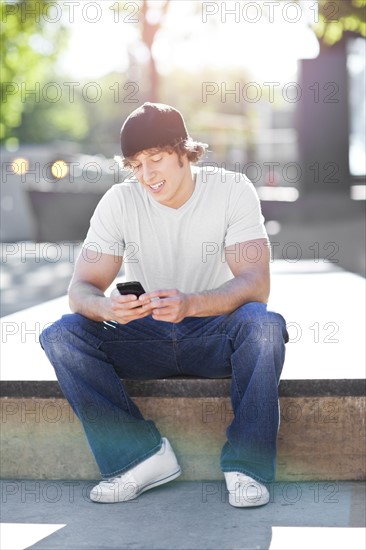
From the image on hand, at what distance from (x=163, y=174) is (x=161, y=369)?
78 centimetres

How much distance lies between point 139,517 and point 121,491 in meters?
0.19

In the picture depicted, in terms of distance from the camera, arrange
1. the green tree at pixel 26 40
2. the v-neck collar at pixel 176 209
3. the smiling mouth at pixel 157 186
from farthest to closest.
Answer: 1. the green tree at pixel 26 40
2. the v-neck collar at pixel 176 209
3. the smiling mouth at pixel 157 186

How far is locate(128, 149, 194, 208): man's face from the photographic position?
159 inches

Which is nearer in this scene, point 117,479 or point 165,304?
point 165,304

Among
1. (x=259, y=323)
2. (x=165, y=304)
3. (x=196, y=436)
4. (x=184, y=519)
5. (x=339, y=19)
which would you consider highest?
(x=339, y=19)

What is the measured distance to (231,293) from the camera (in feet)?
12.8

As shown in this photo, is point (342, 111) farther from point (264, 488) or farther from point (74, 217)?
point (264, 488)

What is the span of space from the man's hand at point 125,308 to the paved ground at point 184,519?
715 millimetres

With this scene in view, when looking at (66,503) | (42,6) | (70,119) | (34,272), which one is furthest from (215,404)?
(70,119)

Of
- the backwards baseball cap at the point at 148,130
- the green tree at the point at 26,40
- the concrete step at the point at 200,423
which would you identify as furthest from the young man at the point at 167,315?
the green tree at the point at 26,40

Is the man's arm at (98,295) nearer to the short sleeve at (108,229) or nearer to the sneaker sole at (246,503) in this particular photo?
the short sleeve at (108,229)

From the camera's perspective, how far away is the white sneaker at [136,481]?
12.7 feet

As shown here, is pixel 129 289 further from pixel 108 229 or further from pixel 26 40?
pixel 26 40

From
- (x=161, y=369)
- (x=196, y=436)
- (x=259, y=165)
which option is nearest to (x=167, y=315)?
(x=161, y=369)
